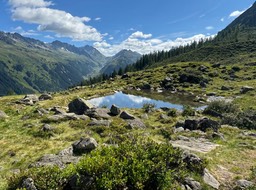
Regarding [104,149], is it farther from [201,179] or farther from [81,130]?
[81,130]

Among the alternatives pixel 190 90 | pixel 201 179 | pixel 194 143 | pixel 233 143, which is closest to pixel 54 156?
pixel 201 179

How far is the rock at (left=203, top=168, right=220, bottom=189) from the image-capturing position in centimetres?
1694

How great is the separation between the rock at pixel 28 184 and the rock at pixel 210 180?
1043 cm

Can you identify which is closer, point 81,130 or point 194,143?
point 194,143

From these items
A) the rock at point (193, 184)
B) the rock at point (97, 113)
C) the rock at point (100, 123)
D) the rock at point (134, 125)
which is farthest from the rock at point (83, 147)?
the rock at point (97, 113)

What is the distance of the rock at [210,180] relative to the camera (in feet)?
55.6

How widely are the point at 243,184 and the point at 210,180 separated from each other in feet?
6.63

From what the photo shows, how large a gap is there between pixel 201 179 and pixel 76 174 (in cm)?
825

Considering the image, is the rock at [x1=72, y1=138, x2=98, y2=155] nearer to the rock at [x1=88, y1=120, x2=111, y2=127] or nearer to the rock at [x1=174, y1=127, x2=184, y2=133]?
the rock at [x1=88, y1=120, x2=111, y2=127]

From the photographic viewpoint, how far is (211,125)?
31.7m

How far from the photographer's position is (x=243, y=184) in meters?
17.1

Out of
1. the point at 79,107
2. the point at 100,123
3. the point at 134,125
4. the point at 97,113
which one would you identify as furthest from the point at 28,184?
the point at 79,107

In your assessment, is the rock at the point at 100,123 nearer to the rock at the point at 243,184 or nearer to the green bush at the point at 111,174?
the green bush at the point at 111,174

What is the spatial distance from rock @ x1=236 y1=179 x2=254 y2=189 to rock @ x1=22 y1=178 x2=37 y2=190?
39.9ft
